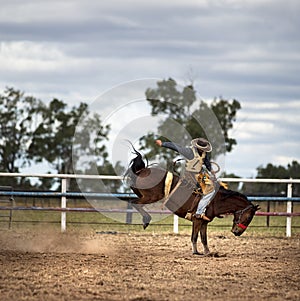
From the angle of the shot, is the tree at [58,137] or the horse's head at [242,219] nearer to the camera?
the horse's head at [242,219]

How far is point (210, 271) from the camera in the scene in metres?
10.5

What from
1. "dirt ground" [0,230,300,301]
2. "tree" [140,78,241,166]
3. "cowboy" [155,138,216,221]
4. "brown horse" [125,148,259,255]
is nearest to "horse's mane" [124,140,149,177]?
"brown horse" [125,148,259,255]

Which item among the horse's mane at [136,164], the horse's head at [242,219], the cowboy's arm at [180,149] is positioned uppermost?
the cowboy's arm at [180,149]

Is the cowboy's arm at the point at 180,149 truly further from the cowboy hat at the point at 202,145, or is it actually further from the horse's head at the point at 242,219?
the horse's head at the point at 242,219

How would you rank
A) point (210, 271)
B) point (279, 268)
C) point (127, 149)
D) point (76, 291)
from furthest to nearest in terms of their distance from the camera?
point (127, 149) < point (279, 268) < point (210, 271) < point (76, 291)

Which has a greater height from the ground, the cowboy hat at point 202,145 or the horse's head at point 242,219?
the cowboy hat at point 202,145

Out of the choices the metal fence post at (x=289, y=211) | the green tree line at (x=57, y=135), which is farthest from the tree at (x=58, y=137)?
the metal fence post at (x=289, y=211)

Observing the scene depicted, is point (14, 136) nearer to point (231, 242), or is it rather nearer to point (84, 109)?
point (84, 109)

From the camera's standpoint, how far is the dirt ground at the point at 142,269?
8.36 m

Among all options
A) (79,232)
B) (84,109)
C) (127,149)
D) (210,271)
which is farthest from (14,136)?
(210,271)

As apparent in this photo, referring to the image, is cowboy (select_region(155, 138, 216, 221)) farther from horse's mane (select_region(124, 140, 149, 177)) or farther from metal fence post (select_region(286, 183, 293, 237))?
metal fence post (select_region(286, 183, 293, 237))

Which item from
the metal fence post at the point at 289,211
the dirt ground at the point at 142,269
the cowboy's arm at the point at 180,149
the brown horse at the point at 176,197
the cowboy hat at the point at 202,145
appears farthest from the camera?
the metal fence post at the point at 289,211

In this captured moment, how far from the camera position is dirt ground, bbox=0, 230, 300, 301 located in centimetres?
836

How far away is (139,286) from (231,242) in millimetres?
7268
